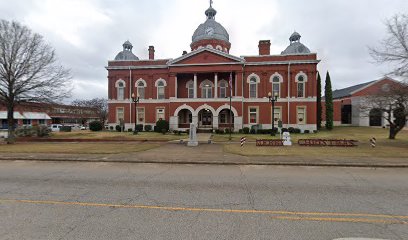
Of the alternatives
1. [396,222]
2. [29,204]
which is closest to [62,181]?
[29,204]

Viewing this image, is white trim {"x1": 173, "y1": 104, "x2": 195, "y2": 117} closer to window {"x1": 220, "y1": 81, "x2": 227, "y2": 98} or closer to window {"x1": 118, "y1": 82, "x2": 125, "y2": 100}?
window {"x1": 220, "y1": 81, "x2": 227, "y2": 98}

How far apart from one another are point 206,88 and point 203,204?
29.5 m

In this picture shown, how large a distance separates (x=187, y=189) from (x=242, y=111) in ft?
86.3

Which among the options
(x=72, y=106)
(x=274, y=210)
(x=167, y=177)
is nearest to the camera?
(x=274, y=210)

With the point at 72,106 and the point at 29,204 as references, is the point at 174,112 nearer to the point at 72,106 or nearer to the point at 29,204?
the point at 29,204

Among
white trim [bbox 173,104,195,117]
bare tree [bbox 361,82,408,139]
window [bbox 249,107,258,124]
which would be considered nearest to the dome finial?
white trim [bbox 173,104,195,117]

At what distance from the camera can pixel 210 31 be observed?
1540 inches

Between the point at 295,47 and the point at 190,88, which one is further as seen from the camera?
the point at 295,47

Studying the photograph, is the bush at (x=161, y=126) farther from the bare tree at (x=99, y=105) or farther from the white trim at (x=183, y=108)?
the bare tree at (x=99, y=105)

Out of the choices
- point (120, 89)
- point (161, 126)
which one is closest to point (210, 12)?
point (120, 89)

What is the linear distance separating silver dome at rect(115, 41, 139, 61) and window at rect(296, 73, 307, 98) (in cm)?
2981

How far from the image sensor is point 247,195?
5.92m

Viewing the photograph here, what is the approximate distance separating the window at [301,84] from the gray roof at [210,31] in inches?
651

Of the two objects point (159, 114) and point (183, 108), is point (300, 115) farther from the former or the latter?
point (159, 114)
